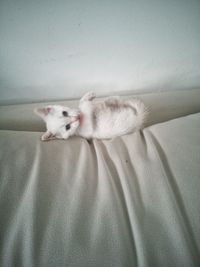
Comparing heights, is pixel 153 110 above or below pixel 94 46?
below

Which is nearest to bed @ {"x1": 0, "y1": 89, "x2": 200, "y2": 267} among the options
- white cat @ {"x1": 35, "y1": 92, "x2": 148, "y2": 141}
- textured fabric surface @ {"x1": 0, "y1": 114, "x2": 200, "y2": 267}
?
textured fabric surface @ {"x1": 0, "y1": 114, "x2": 200, "y2": 267}

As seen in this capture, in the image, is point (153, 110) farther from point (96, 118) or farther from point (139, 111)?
point (96, 118)

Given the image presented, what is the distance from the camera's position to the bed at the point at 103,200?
38cm

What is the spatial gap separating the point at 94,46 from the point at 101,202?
26.5 inches

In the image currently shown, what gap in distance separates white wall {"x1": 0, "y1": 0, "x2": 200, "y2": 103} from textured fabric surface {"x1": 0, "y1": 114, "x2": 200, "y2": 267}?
1.23ft

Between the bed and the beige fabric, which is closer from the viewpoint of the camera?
the bed

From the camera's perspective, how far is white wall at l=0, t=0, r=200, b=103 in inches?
28.3

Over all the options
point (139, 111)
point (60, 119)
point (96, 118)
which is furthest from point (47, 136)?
point (139, 111)

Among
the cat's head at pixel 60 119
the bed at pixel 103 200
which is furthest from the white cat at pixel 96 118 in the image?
the bed at pixel 103 200

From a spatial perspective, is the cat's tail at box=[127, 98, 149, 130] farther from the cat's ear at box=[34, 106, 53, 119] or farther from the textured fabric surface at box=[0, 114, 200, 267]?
the cat's ear at box=[34, 106, 53, 119]

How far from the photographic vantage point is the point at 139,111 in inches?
29.8

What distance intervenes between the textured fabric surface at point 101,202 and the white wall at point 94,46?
38cm

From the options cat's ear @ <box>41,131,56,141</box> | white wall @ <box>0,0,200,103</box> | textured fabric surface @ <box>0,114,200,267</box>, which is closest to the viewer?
textured fabric surface @ <box>0,114,200,267</box>

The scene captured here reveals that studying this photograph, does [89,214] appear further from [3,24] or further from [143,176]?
[3,24]
